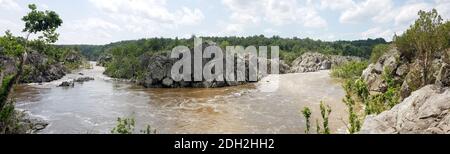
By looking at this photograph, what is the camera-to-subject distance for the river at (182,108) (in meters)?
31.0

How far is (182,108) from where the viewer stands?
40.5m

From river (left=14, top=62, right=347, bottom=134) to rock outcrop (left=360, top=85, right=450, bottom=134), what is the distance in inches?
389

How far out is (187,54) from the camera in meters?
67.3

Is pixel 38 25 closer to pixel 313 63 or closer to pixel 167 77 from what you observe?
pixel 167 77

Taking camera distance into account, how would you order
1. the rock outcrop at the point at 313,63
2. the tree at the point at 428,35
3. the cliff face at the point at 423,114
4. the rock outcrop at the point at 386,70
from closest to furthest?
the cliff face at the point at 423,114 < the tree at the point at 428,35 < the rock outcrop at the point at 386,70 < the rock outcrop at the point at 313,63

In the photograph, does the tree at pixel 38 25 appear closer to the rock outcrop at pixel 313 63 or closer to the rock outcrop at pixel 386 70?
the rock outcrop at pixel 386 70

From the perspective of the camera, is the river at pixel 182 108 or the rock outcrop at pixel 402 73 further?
the river at pixel 182 108

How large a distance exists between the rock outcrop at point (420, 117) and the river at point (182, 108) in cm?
988

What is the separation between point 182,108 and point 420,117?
28293 millimetres

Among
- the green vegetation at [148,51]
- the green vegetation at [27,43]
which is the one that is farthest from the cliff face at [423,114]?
the green vegetation at [148,51]

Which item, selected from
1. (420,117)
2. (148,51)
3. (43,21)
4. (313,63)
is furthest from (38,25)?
(313,63)

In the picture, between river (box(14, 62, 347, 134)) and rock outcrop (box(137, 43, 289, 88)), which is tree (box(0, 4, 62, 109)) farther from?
rock outcrop (box(137, 43, 289, 88))

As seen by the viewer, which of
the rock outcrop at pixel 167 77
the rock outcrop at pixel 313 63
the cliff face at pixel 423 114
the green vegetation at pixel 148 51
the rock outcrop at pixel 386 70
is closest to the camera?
the cliff face at pixel 423 114
